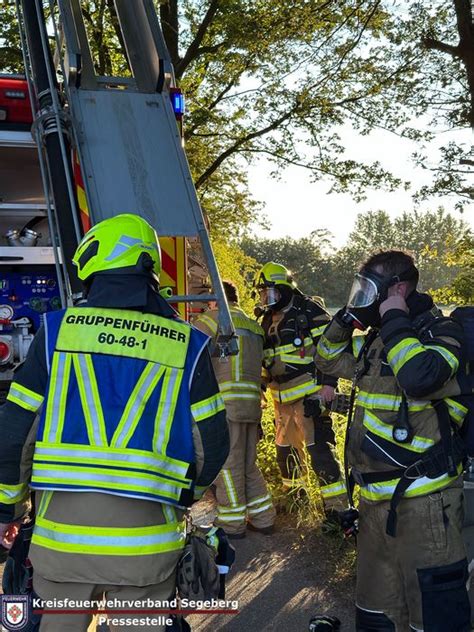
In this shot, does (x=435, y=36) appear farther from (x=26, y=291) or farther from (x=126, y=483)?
(x=126, y=483)

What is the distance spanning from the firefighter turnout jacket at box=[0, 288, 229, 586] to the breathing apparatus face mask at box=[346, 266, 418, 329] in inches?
37.5

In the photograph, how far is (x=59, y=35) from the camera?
179 inches

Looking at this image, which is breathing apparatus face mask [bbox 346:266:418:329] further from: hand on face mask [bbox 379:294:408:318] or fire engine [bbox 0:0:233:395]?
fire engine [bbox 0:0:233:395]

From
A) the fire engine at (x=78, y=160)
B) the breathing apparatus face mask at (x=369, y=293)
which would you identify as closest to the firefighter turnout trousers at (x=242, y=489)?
the fire engine at (x=78, y=160)

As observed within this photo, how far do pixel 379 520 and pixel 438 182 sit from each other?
21.6ft

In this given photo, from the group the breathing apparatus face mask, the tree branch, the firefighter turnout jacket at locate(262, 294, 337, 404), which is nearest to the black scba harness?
the breathing apparatus face mask

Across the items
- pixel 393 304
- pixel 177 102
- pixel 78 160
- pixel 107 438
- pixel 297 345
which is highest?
pixel 177 102

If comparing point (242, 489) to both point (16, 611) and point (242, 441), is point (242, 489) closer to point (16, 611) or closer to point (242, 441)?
point (242, 441)

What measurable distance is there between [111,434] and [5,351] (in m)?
2.46

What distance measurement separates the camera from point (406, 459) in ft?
9.20

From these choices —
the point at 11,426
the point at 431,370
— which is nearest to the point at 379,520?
the point at 431,370

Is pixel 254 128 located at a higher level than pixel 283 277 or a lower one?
higher

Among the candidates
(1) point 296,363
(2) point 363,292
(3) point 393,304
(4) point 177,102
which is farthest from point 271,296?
(3) point 393,304

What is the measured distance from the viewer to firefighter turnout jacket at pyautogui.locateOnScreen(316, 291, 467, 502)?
267 centimetres
